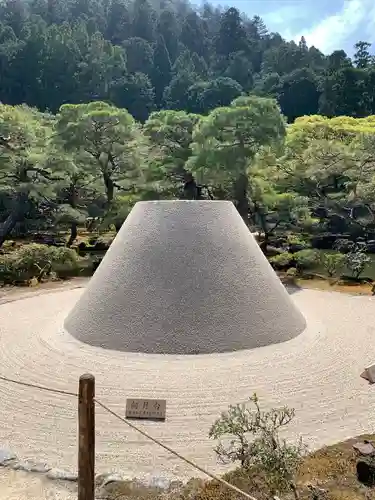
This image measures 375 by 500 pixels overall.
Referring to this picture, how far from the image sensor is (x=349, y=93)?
43969mm

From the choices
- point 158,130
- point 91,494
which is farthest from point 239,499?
point 158,130

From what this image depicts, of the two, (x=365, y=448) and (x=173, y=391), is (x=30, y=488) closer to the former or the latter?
(x=173, y=391)

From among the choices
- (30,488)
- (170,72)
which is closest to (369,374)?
(30,488)

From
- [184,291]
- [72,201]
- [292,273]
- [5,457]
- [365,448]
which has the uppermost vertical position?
[184,291]

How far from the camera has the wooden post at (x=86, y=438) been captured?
13.3ft

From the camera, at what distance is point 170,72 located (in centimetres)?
7525

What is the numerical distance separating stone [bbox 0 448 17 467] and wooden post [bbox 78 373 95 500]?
5.41 ft

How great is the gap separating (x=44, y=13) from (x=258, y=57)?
42282mm

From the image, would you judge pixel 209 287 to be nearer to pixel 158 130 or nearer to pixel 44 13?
pixel 158 130

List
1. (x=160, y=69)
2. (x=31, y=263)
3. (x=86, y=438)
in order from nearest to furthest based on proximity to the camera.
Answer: (x=86, y=438)
(x=31, y=263)
(x=160, y=69)

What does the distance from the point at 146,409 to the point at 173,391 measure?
29.7 inches

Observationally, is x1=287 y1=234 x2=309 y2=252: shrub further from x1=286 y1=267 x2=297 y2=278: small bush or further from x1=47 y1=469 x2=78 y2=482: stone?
x1=47 y1=469 x2=78 y2=482: stone

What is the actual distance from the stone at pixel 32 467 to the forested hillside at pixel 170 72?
42.6 metres

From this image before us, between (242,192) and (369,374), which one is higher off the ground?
(242,192)
